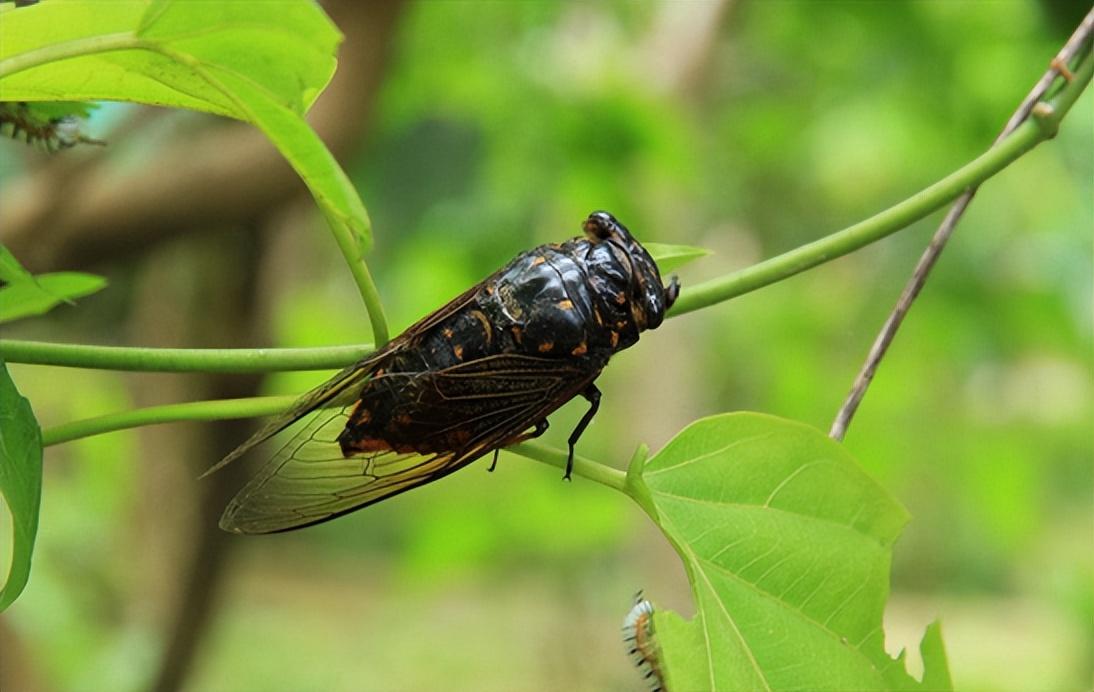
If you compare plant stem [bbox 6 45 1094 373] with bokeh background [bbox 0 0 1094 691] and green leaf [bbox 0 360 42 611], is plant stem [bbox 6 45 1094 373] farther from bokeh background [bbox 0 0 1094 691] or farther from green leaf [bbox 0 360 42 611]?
bokeh background [bbox 0 0 1094 691]

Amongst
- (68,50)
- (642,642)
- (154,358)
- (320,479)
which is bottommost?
(642,642)

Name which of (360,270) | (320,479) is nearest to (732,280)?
(360,270)

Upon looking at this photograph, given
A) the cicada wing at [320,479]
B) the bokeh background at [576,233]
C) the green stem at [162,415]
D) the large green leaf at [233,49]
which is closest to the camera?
the large green leaf at [233,49]

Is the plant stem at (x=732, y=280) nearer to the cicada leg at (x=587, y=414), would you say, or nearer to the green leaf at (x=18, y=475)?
the green leaf at (x=18, y=475)

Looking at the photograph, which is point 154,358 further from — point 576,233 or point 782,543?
point 576,233

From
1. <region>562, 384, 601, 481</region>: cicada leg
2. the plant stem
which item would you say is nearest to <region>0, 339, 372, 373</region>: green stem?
the plant stem

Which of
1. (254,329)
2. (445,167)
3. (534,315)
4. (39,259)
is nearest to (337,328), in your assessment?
(254,329)

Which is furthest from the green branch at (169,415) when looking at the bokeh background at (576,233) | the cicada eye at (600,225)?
the bokeh background at (576,233)
